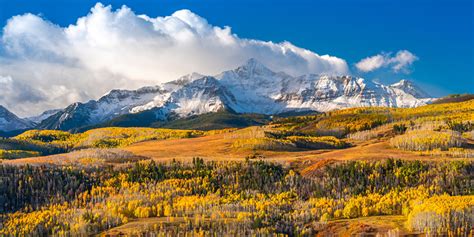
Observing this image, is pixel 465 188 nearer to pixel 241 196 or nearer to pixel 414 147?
pixel 241 196

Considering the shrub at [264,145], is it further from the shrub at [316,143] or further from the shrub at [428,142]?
the shrub at [428,142]

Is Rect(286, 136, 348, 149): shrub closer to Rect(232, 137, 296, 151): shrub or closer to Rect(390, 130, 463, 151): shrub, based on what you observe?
Rect(232, 137, 296, 151): shrub

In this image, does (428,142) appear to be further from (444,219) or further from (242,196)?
(444,219)

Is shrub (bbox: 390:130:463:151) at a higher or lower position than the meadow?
higher

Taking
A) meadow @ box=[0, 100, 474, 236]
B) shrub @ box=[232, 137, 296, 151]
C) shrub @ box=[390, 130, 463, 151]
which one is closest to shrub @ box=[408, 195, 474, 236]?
meadow @ box=[0, 100, 474, 236]

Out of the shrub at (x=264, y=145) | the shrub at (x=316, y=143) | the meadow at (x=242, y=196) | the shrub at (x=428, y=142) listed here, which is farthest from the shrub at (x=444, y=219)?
the shrub at (x=316, y=143)

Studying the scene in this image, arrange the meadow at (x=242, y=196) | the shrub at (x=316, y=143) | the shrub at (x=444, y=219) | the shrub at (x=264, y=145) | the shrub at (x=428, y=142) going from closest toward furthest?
1. the shrub at (x=444, y=219)
2. the meadow at (x=242, y=196)
3. the shrub at (x=428, y=142)
4. the shrub at (x=264, y=145)
5. the shrub at (x=316, y=143)

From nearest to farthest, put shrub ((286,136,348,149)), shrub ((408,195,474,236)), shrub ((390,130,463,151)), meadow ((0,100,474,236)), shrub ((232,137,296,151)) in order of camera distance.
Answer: shrub ((408,195,474,236))
meadow ((0,100,474,236))
shrub ((390,130,463,151))
shrub ((232,137,296,151))
shrub ((286,136,348,149))

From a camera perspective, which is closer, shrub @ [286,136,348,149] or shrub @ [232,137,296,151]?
shrub @ [232,137,296,151]

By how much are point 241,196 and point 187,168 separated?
20757 mm

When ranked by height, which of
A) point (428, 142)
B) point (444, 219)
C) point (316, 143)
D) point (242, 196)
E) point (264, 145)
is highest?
point (316, 143)

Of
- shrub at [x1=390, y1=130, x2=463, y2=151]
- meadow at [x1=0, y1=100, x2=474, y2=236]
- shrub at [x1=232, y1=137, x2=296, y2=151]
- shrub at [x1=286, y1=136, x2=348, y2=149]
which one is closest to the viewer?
meadow at [x1=0, y1=100, x2=474, y2=236]

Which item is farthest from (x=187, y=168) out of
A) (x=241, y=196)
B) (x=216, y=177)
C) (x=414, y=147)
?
(x=414, y=147)

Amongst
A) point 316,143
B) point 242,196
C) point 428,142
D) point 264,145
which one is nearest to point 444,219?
point 242,196
